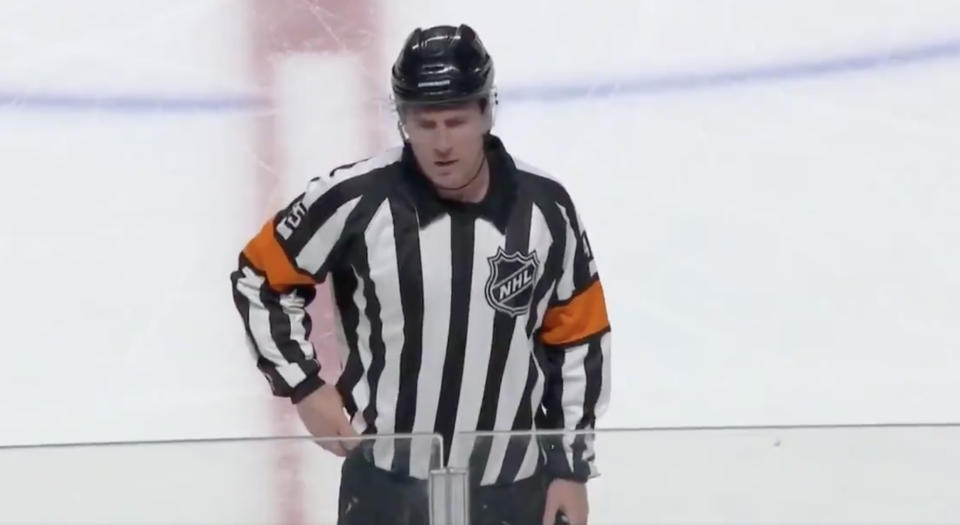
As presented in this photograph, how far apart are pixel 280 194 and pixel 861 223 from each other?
3.92ft

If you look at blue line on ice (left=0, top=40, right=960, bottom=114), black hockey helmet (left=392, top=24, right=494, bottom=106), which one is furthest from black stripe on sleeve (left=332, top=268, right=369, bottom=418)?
blue line on ice (left=0, top=40, right=960, bottom=114)

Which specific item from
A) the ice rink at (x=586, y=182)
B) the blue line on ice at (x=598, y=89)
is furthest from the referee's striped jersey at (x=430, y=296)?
the blue line on ice at (x=598, y=89)

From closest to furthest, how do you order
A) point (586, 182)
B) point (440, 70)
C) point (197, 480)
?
A: point (197, 480) < point (440, 70) < point (586, 182)

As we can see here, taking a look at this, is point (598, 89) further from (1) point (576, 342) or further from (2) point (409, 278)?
(2) point (409, 278)

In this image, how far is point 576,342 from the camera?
1882 mm

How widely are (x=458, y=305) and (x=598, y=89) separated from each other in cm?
145

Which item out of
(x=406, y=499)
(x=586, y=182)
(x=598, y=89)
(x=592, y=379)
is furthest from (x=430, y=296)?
(x=598, y=89)

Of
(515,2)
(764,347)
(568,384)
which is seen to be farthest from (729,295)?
(568,384)

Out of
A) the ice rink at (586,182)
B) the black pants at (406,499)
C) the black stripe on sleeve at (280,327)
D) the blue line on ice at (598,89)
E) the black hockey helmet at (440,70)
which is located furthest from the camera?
the blue line on ice at (598,89)

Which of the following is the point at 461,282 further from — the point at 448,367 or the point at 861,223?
the point at 861,223

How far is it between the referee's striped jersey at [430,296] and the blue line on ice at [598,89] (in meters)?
1.31

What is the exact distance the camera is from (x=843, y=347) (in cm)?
282

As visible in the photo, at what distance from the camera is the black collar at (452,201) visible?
1789 millimetres

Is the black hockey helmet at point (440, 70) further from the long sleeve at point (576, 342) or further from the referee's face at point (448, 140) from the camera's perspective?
the long sleeve at point (576, 342)
